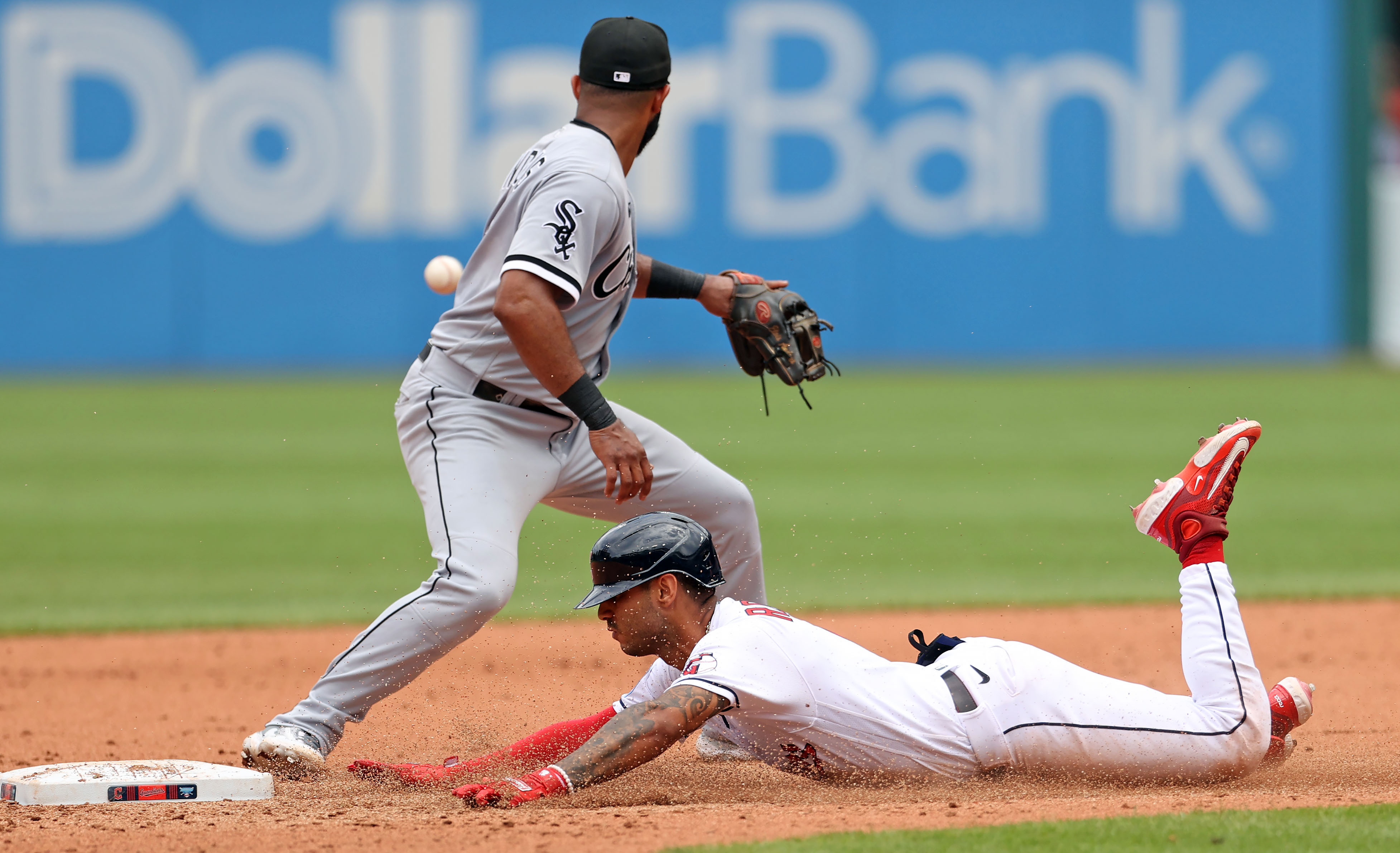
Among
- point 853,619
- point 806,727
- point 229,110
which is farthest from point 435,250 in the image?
point 806,727

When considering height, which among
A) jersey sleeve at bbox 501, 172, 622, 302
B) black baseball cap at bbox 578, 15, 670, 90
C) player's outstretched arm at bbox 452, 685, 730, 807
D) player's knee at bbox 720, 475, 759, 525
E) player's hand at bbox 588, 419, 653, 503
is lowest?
player's outstretched arm at bbox 452, 685, 730, 807

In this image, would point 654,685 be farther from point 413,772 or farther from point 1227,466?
point 1227,466

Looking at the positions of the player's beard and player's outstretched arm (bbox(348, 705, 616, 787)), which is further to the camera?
the player's beard

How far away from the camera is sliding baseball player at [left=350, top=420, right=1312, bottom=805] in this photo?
3537 millimetres

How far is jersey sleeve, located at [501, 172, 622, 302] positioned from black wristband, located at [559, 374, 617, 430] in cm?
22

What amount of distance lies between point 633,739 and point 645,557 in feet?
1.50

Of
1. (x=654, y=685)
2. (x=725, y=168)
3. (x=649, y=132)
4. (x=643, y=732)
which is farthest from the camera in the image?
(x=725, y=168)

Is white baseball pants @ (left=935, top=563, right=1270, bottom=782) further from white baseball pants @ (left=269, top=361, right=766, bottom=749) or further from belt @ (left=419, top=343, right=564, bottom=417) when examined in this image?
belt @ (left=419, top=343, right=564, bottom=417)

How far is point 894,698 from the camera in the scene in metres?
3.75

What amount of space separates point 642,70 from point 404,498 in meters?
6.74

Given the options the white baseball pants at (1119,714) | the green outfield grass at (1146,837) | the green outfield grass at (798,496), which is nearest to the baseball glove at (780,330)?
the white baseball pants at (1119,714)

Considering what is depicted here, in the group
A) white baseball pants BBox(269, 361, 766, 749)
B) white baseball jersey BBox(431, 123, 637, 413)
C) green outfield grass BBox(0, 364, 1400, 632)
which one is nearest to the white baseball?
white baseball jersey BBox(431, 123, 637, 413)

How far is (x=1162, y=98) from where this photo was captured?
1864 centimetres

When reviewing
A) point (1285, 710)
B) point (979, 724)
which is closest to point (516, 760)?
point (979, 724)
